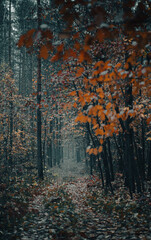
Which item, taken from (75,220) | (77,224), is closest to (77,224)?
(77,224)

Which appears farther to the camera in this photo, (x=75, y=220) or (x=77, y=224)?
(x=75, y=220)

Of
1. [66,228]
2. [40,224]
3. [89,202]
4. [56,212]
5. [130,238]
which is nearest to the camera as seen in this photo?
[130,238]

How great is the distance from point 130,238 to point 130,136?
3.39 meters

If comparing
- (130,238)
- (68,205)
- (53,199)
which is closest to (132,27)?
(130,238)

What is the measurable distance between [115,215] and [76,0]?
5.42 metres

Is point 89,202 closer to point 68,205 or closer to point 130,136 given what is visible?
point 68,205

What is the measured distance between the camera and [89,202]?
6879 mm

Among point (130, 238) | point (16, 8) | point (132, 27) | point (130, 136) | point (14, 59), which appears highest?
point (16, 8)

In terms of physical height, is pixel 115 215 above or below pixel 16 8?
below

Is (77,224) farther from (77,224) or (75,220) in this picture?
(75,220)

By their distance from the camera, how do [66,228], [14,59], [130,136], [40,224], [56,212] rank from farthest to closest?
[14,59], [130,136], [56,212], [40,224], [66,228]

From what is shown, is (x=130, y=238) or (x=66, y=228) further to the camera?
(x=66, y=228)

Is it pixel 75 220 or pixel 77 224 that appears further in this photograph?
pixel 75 220

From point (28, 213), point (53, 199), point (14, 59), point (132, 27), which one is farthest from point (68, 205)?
point (14, 59)
